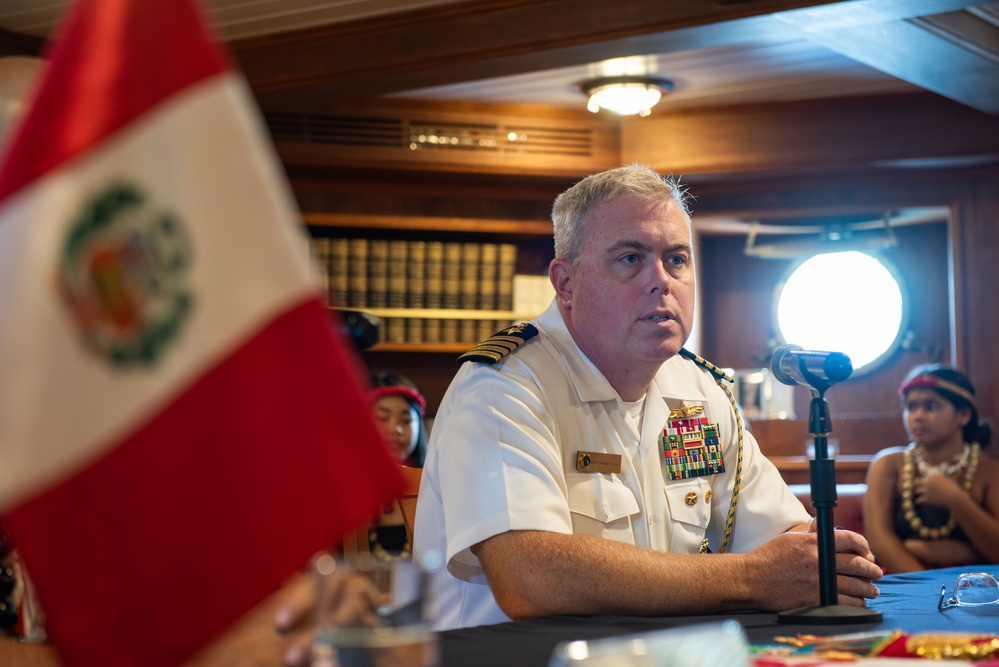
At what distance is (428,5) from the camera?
3785 mm

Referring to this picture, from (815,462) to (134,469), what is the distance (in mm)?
1082

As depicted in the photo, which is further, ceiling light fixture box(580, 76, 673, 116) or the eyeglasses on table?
ceiling light fixture box(580, 76, 673, 116)

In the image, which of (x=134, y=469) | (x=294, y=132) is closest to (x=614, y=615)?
(x=134, y=469)

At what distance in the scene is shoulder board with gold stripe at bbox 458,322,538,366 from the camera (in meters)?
1.89

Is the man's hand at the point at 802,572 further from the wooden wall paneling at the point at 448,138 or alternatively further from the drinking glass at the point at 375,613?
the wooden wall paneling at the point at 448,138

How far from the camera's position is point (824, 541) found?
4.90 ft

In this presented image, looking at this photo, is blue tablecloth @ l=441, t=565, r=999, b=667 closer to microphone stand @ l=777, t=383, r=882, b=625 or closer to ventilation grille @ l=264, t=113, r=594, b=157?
microphone stand @ l=777, t=383, r=882, b=625

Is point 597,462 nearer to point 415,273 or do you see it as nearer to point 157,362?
point 157,362

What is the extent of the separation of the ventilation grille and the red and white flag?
405 centimetres

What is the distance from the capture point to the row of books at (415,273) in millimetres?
5105

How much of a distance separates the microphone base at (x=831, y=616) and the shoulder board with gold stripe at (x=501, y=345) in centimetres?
69

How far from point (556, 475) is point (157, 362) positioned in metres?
1.13

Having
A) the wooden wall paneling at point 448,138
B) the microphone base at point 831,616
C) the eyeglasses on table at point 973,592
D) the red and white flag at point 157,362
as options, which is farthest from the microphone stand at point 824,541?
the wooden wall paneling at point 448,138

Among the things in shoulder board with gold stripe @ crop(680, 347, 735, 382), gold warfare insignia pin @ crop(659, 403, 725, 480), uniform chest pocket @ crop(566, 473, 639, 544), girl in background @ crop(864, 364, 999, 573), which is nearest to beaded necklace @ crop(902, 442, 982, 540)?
girl in background @ crop(864, 364, 999, 573)
